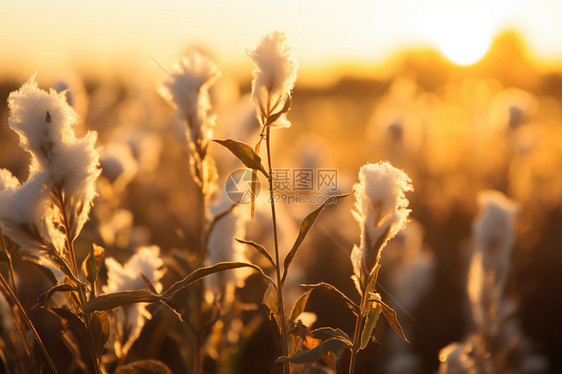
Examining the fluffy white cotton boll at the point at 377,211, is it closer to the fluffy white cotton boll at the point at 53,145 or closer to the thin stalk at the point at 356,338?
the thin stalk at the point at 356,338

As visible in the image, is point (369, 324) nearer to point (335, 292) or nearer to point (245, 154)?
point (335, 292)

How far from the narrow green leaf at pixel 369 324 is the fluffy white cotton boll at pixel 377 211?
9cm

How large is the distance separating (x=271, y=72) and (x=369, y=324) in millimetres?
412

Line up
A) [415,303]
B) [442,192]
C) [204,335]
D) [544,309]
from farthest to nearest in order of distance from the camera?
[442,192] → [544,309] → [415,303] → [204,335]

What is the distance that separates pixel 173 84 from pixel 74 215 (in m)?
0.51

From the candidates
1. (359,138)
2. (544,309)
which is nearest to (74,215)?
(544,309)

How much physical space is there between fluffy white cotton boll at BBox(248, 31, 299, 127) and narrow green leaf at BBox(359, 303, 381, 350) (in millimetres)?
337

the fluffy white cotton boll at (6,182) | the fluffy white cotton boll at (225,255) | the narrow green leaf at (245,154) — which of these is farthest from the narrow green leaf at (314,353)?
the fluffy white cotton boll at (225,255)

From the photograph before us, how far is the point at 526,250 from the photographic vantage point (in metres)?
3.22

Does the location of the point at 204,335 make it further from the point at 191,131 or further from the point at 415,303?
the point at 415,303

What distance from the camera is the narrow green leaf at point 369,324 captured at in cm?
79

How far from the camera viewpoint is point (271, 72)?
78 cm

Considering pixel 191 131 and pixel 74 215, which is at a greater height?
pixel 191 131

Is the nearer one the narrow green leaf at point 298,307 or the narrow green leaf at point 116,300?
the narrow green leaf at point 116,300
